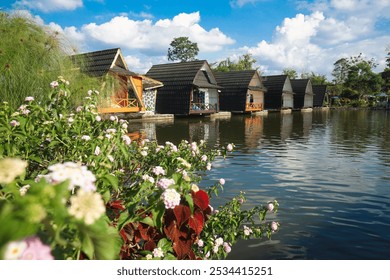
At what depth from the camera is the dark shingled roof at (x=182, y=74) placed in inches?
1200

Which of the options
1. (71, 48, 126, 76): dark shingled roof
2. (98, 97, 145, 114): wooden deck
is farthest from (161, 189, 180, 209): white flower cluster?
(71, 48, 126, 76): dark shingled roof

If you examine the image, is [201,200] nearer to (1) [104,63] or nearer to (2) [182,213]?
(2) [182,213]

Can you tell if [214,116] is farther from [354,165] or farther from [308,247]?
[308,247]

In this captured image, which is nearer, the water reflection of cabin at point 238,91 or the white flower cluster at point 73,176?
the white flower cluster at point 73,176

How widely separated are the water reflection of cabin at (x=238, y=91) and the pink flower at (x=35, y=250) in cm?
3564

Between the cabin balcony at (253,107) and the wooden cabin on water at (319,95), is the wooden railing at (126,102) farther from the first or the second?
the wooden cabin on water at (319,95)

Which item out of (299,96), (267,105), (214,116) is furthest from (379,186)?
(299,96)

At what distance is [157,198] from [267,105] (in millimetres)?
48022

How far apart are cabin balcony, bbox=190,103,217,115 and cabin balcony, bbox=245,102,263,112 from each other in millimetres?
4801

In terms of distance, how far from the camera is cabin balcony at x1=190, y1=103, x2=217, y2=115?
98.9 ft

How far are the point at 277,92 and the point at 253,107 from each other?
380 inches

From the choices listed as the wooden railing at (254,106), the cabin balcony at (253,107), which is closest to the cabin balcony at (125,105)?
the cabin balcony at (253,107)

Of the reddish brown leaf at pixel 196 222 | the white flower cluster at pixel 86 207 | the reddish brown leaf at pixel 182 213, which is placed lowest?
the reddish brown leaf at pixel 196 222

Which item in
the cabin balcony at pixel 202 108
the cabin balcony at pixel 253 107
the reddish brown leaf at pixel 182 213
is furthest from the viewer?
the cabin balcony at pixel 253 107
